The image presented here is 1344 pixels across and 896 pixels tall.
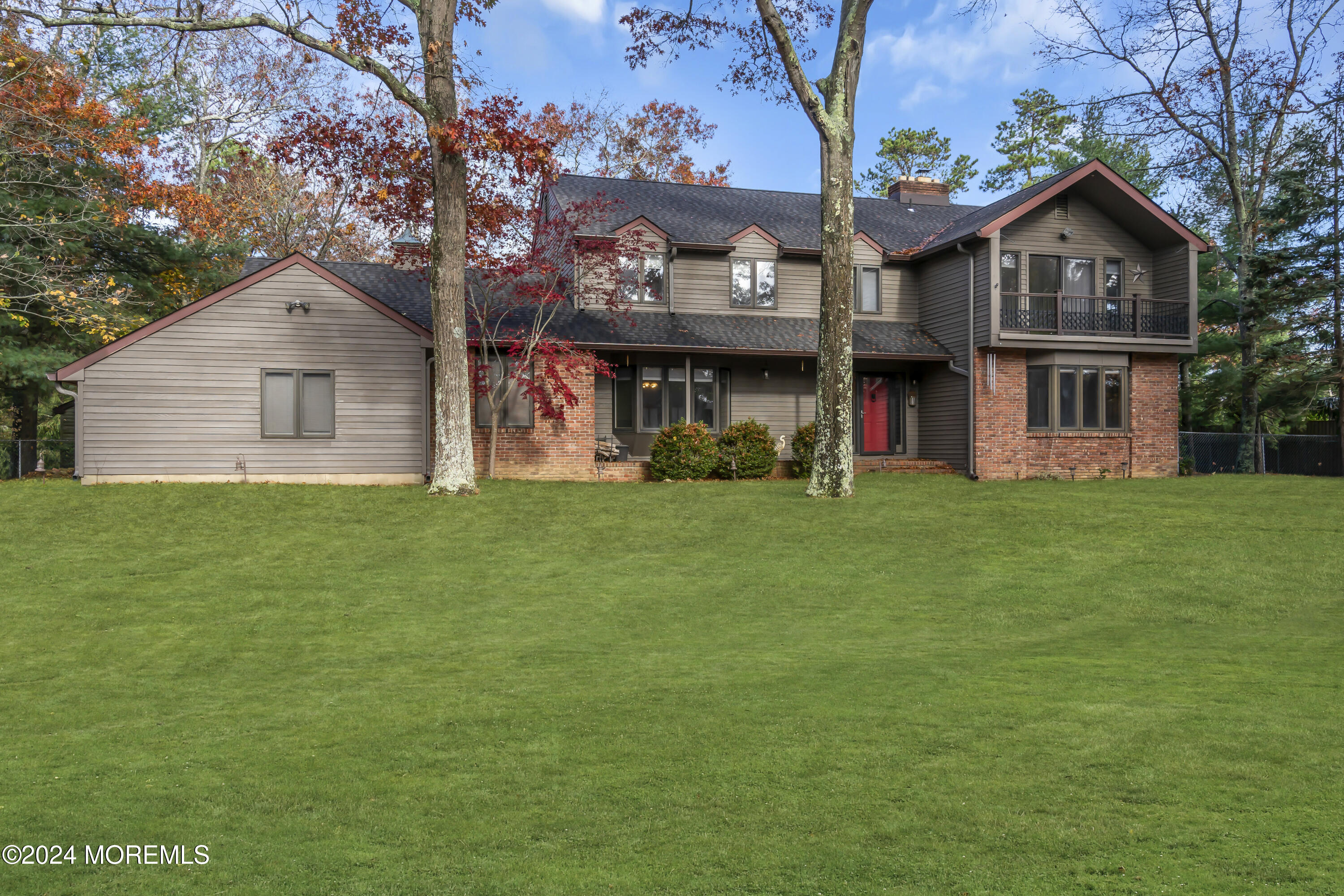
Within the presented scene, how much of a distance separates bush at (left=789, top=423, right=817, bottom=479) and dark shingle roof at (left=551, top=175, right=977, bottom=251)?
5.48 meters

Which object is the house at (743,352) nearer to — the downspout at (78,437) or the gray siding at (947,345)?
the gray siding at (947,345)

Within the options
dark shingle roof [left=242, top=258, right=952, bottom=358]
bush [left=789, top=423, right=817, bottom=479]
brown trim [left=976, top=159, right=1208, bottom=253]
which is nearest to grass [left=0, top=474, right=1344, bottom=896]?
bush [left=789, top=423, right=817, bottom=479]

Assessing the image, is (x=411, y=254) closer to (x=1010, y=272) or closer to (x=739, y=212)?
(x=739, y=212)

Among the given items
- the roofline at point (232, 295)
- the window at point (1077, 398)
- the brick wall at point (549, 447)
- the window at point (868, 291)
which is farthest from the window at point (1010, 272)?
the roofline at point (232, 295)

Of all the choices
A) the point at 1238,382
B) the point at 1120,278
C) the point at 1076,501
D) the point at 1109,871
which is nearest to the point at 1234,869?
the point at 1109,871

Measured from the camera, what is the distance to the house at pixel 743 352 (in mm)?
19172

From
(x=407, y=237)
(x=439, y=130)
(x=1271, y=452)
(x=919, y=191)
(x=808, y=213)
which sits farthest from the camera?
(x=407, y=237)

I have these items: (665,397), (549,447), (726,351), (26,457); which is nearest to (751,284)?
(726,351)

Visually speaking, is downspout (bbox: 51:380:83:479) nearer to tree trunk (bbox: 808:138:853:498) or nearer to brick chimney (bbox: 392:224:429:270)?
brick chimney (bbox: 392:224:429:270)

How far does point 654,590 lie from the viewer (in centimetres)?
1088

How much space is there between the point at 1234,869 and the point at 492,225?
19418 millimetres

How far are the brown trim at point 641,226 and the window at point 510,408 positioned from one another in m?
4.34

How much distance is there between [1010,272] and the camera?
23953 millimetres

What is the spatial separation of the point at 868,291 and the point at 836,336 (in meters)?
8.65
